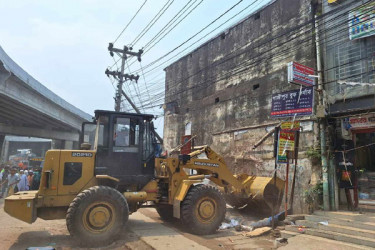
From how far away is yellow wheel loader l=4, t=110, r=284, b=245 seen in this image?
689 cm

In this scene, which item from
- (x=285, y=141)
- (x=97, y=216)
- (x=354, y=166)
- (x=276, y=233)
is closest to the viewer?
(x=97, y=216)

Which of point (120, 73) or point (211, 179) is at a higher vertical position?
point (120, 73)

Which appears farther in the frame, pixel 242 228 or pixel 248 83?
pixel 248 83

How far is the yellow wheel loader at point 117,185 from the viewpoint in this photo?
6893mm

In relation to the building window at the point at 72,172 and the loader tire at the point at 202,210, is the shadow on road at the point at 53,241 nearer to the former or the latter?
the building window at the point at 72,172

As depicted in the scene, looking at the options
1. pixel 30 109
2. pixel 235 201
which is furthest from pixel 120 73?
pixel 235 201

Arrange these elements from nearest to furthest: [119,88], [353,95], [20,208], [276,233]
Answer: [20,208] < [276,233] < [353,95] < [119,88]

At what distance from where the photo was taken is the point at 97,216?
6.96m

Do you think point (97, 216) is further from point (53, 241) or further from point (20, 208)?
point (20, 208)

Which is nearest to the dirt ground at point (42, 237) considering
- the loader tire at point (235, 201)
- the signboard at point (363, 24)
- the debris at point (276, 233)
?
the debris at point (276, 233)

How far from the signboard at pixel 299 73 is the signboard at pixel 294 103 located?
63 cm

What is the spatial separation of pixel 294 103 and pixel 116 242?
709cm

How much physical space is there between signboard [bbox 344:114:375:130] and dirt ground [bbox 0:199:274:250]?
186 inches

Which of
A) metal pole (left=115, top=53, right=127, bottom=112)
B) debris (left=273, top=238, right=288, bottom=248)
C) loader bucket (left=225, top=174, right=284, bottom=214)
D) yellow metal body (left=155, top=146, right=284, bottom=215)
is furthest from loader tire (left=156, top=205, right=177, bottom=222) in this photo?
metal pole (left=115, top=53, right=127, bottom=112)
